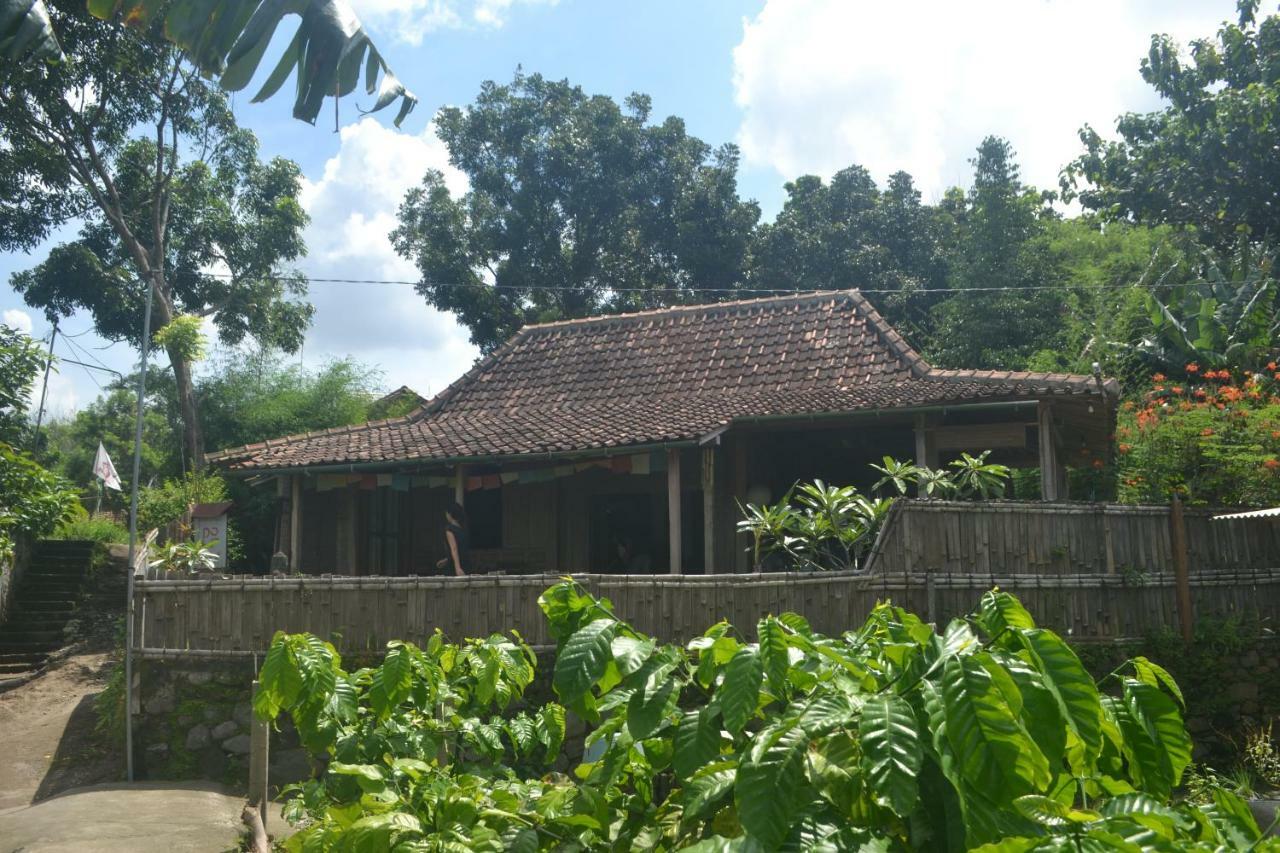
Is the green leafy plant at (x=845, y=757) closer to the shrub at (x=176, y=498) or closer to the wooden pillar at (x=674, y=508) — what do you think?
the wooden pillar at (x=674, y=508)

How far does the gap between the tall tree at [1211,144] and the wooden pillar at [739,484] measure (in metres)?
14.0

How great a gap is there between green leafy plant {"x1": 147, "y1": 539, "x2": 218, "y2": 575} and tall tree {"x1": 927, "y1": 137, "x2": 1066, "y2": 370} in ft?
56.7

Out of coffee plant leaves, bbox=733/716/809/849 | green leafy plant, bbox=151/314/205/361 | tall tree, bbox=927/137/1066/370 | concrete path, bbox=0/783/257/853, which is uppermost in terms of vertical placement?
tall tree, bbox=927/137/1066/370

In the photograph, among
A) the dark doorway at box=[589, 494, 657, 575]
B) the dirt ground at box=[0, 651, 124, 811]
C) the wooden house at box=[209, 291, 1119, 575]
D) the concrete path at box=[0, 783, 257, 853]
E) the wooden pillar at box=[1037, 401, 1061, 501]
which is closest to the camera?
the concrete path at box=[0, 783, 257, 853]

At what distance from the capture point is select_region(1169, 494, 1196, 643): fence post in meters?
10.9

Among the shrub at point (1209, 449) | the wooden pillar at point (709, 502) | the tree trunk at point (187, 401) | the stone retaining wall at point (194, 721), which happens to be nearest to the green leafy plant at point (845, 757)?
the stone retaining wall at point (194, 721)

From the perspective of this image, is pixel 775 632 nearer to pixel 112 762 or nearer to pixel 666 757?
pixel 666 757

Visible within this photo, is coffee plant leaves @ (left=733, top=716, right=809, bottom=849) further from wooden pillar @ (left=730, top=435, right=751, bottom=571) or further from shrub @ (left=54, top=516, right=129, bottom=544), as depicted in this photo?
shrub @ (left=54, top=516, right=129, bottom=544)

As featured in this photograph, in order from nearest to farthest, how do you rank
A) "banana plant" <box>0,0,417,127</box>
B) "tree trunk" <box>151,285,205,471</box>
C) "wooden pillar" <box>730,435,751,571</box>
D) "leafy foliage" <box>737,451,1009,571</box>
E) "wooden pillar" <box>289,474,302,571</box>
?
"banana plant" <box>0,0,417,127</box>, "leafy foliage" <box>737,451,1009,571</box>, "wooden pillar" <box>730,435,751,571</box>, "wooden pillar" <box>289,474,302,571</box>, "tree trunk" <box>151,285,205,471</box>

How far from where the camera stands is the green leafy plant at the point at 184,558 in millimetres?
14844

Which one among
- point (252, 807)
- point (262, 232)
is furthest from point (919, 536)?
point (262, 232)

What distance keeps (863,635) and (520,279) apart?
29385 millimetres

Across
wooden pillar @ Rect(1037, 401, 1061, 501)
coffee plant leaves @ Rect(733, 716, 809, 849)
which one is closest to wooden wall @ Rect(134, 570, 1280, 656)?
wooden pillar @ Rect(1037, 401, 1061, 501)

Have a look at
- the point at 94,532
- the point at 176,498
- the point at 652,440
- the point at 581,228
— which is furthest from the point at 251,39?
the point at 581,228
